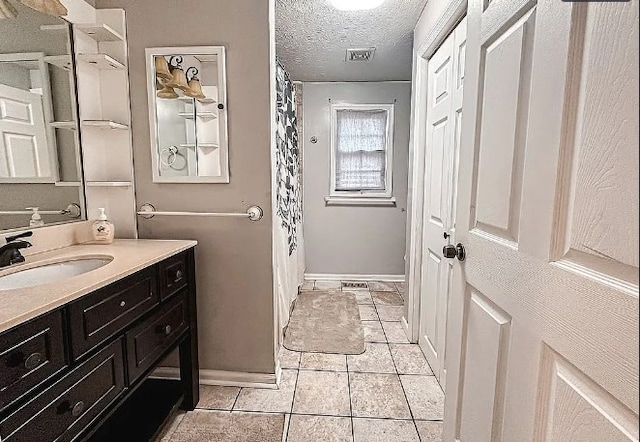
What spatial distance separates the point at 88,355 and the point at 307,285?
279cm

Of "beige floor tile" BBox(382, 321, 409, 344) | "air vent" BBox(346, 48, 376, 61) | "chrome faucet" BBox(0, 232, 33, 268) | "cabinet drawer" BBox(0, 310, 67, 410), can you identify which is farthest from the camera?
"air vent" BBox(346, 48, 376, 61)

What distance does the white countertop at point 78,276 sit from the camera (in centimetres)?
81

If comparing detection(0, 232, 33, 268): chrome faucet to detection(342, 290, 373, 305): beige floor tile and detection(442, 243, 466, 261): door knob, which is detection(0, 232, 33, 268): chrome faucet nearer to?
detection(442, 243, 466, 261): door knob

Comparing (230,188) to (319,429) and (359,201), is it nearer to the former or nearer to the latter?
(319,429)

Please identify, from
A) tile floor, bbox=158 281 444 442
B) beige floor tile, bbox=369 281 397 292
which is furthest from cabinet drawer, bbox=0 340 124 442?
beige floor tile, bbox=369 281 397 292

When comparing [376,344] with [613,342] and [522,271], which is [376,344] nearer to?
[522,271]

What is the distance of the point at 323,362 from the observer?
2186 mm

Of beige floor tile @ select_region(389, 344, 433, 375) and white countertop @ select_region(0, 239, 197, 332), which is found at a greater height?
white countertop @ select_region(0, 239, 197, 332)

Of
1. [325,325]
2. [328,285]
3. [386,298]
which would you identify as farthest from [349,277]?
[325,325]

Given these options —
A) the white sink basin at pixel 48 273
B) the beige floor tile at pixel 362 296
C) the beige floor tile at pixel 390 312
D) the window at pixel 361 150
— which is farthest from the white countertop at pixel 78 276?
the window at pixel 361 150

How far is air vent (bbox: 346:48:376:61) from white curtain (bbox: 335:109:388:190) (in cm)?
79

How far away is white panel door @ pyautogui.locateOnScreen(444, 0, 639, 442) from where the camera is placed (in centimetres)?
55

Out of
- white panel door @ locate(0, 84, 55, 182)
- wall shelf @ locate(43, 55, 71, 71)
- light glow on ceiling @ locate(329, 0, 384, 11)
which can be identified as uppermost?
light glow on ceiling @ locate(329, 0, 384, 11)

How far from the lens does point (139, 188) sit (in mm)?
1851
